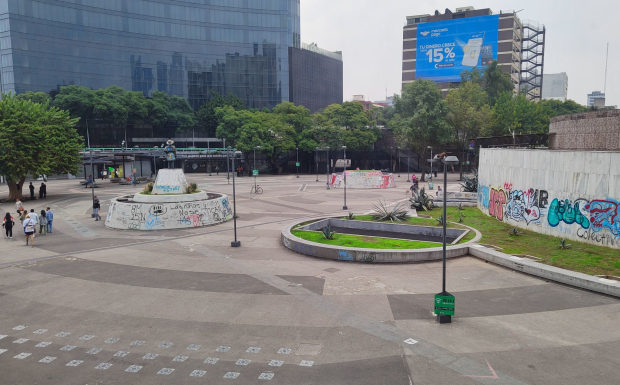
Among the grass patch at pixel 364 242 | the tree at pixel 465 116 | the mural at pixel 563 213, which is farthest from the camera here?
the tree at pixel 465 116

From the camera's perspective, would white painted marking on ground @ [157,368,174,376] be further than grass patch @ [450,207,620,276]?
No

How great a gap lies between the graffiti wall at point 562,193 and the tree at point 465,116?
36.8 metres

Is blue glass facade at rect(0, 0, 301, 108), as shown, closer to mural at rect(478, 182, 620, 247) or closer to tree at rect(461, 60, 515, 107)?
tree at rect(461, 60, 515, 107)

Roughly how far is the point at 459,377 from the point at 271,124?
216 feet

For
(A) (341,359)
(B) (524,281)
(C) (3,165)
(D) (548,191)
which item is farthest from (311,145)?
(A) (341,359)

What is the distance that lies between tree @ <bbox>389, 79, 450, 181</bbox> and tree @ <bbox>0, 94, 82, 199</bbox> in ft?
135

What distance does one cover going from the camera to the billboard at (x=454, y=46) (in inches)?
3629

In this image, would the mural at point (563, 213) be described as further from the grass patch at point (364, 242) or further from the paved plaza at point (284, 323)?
the grass patch at point (364, 242)

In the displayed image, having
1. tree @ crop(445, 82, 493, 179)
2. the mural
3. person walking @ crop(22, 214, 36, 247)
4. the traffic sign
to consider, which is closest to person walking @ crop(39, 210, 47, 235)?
person walking @ crop(22, 214, 36, 247)

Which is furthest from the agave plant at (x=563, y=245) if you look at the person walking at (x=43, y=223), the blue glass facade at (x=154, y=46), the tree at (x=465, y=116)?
the blue glass facade at (x=154, y=46)

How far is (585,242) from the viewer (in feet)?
57.7

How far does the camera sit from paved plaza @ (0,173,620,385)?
8.95 m

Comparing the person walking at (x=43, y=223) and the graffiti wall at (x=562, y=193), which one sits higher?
the graffiti wall at (x=562, y=193)

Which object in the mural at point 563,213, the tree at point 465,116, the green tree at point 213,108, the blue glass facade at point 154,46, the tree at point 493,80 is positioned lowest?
the mural at point 563,213
